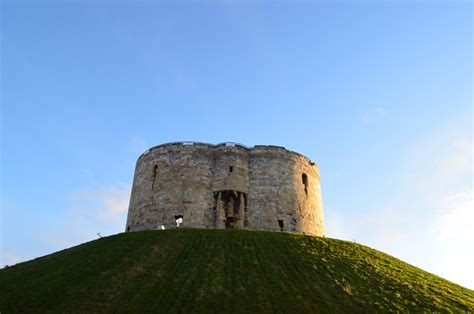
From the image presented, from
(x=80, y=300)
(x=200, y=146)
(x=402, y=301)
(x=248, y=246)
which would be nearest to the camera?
(x=80, y=300)

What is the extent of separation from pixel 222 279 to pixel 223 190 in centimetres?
1303

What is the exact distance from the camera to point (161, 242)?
22.8 metres

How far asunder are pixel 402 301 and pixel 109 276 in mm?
12559

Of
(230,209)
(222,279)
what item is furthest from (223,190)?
(222,279)

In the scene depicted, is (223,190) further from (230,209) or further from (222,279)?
(222,279)

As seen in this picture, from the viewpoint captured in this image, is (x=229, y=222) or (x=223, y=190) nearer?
(x=229, y=222)

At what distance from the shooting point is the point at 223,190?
3042cm

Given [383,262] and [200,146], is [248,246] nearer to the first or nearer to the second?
[383,262]

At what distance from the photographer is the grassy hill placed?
617 inches

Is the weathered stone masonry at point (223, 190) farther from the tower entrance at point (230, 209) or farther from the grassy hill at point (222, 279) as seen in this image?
the grassy hill at point (222, 279)

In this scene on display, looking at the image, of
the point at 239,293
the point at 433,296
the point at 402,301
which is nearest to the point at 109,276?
the point at 239,293

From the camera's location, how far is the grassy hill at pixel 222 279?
15664 mm

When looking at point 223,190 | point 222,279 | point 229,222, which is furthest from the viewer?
point 223,190

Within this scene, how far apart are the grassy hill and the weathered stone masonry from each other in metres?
5.16
